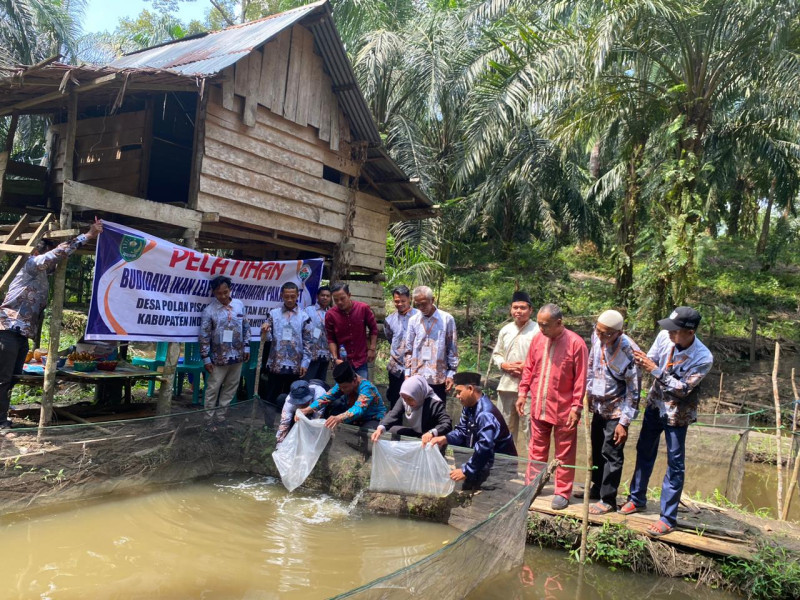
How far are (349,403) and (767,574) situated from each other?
136 inches

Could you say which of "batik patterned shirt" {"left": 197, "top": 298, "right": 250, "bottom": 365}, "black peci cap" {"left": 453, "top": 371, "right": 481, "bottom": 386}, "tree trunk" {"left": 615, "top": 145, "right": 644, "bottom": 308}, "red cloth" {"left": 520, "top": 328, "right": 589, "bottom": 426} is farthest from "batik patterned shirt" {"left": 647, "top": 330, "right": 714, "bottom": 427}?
"tree trunk" {"left": 615, "top": 145, "right": 644, "bottom": 308}

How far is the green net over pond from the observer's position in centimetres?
385

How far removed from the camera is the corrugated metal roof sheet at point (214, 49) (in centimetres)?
639

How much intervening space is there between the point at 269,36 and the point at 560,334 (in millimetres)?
4835

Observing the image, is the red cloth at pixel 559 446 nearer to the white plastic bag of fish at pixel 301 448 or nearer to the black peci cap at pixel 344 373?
the black peci cap at pixel 344 373

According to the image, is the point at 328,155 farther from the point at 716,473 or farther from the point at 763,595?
the point at 763,595

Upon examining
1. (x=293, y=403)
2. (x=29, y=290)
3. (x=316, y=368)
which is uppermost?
(x=29, y=290)

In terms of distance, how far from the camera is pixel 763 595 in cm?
408

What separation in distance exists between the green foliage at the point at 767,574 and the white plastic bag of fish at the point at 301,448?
3.31 m

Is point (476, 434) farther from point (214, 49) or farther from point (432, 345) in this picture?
point (214, 49)

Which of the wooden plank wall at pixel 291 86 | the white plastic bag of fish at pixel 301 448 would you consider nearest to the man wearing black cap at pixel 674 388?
the white plastic bag of fish at pixel 301 448

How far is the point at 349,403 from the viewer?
541 centimetres

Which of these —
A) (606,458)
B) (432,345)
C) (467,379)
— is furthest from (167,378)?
(606,458)

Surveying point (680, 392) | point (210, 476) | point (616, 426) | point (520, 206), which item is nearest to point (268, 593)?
point (210, 476)
